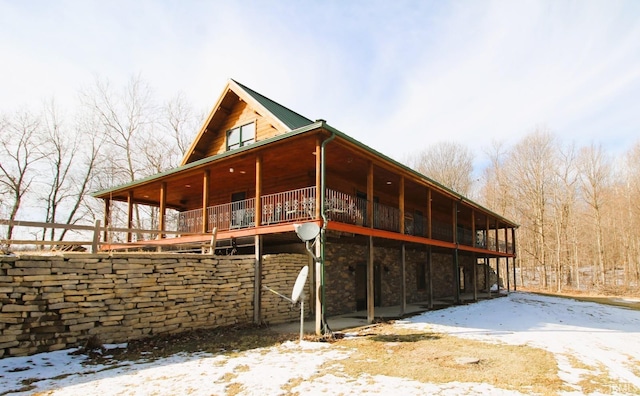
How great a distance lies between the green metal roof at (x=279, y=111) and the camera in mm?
14852

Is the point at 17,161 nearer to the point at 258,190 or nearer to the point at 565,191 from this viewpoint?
the point at 258,190

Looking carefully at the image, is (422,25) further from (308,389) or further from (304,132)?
(308,389)

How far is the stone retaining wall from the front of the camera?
705 cm

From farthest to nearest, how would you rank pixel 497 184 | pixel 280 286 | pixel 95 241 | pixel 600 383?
pixel 497 184, pixel 280 286, pixel 95 241, pixel 600 383

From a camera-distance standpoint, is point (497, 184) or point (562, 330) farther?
point (497, 184)

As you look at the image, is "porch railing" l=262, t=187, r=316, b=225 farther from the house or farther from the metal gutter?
the metal gutter

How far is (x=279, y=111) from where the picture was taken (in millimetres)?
16016

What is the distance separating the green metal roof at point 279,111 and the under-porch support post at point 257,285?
5.00 m

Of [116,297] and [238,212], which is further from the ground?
[238,212]

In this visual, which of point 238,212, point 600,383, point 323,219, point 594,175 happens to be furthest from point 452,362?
point 594,175

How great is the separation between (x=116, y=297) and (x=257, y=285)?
3.93 meters

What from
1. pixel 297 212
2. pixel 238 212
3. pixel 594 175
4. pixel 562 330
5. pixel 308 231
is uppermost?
pixel 594 175

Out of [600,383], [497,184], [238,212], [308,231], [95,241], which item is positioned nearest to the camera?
[600,383]

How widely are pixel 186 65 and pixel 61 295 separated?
11.0 metres
